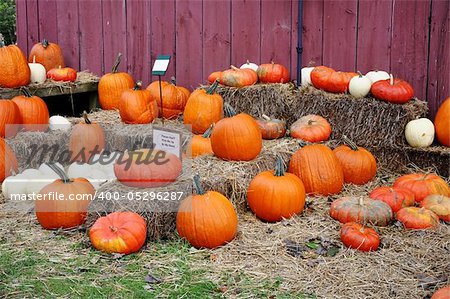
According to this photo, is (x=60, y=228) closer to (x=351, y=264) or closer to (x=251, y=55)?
(x=351, y=264)

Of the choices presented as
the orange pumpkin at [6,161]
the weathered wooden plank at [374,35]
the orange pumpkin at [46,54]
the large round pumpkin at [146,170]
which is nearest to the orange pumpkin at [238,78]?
the weathered wooden plank at [374,35]

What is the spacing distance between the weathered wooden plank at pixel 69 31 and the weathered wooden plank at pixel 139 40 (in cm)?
83

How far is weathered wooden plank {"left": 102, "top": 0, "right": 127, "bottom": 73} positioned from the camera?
290 inches

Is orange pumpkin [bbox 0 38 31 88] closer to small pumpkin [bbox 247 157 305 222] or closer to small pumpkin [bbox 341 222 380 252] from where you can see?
small pumpkin [bbox 247 157 305 222]

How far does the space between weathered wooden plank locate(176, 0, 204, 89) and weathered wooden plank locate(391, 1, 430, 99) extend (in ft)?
7.13

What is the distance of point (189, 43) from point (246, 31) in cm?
73

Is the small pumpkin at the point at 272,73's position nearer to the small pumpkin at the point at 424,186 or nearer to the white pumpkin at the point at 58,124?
the small pumpkin at the point at 424,186

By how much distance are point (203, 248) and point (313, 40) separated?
2964 mm

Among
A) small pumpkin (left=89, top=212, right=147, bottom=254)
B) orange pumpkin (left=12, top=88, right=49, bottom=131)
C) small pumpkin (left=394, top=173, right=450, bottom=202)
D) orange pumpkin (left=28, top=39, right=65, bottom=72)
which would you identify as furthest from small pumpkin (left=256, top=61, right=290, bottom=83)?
orange pumpkin (left=28, top=39, right=65, bottom=72)

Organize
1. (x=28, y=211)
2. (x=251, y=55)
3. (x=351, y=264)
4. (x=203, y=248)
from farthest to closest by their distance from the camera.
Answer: (x=251, y=55) → (x=28, y=211) → (x=203, y=248) → (x=351, y=264)

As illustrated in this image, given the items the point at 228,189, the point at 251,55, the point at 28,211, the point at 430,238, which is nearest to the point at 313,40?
the point at 251,55

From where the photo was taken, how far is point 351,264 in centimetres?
374

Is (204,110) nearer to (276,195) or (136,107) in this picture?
(136,107)

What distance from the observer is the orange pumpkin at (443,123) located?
5.30 meters
